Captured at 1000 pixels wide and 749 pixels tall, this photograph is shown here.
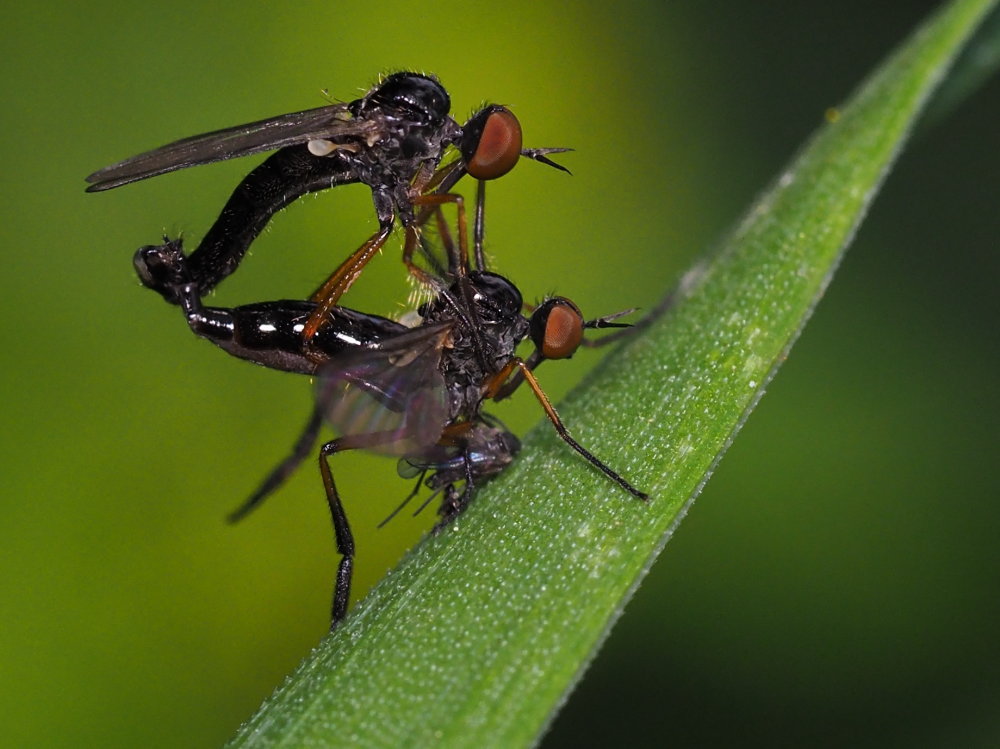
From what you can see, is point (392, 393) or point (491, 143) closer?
point (392, 393)

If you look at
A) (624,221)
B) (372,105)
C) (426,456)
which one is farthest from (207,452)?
(624,221)

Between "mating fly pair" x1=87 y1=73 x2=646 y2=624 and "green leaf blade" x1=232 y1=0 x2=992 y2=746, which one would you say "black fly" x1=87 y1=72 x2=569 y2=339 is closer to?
"mating fly pair" x1=87 y1=73 x2=646 y2=624

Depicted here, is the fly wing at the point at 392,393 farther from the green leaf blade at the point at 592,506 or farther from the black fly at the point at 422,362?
the green leaf blade at the point at 592,506

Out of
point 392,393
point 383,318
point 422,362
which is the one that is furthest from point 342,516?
point 383,318

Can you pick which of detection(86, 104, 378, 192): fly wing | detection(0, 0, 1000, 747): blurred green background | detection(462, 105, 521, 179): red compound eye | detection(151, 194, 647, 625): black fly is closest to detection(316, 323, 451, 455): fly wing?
detection(151, 194, 647, 625): black fly

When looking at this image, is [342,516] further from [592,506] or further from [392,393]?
[592,506]

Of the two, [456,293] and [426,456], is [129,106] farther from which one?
[426,456]

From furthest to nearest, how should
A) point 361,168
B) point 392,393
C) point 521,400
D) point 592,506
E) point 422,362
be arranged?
point 521,400
point 361,168
point 422,362
point 392,393
point 592,506
